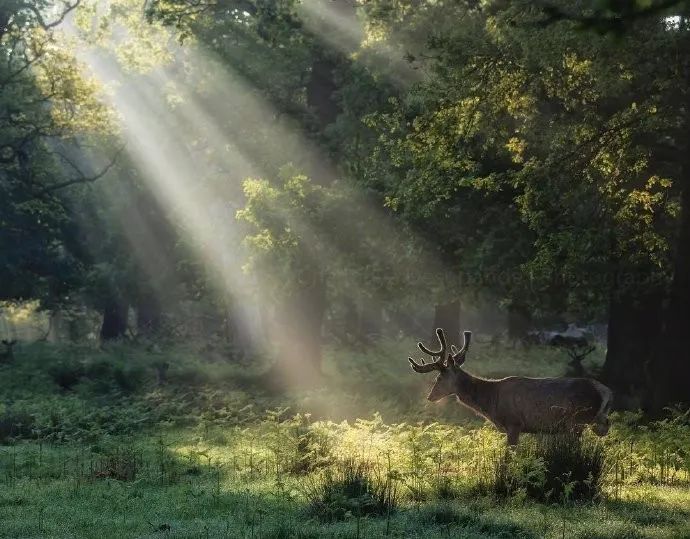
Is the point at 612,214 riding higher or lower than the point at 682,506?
higher

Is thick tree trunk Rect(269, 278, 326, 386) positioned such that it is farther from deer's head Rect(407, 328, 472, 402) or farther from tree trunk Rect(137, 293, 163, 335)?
tree trunk Rect(137, 293, 163, 335)

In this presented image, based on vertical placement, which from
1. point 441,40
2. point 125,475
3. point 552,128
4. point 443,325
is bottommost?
point 125,475

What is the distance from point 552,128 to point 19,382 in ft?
63.2

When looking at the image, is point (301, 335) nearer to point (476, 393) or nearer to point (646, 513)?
point (476, 393)

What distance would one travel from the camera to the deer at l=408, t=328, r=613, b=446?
1422 centimetres

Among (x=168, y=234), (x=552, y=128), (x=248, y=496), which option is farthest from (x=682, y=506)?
(x=168, y=234)

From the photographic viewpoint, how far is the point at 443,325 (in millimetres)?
34906

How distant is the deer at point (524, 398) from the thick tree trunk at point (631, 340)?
8.42m

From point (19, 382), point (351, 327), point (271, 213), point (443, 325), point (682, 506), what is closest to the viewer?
point (682, 506)

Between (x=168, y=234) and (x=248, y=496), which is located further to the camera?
(x=168, y=234)

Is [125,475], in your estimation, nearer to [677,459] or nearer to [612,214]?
[677,459]

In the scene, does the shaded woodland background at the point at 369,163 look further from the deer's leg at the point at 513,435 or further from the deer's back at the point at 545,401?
the deer's leg at the point at 513,435

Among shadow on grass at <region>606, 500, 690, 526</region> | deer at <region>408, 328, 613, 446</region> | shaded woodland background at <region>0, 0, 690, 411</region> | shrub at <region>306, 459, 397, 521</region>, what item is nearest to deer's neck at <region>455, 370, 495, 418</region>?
deer at <region>408, 328, 613, 446</region>

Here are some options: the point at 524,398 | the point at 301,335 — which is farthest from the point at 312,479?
the point at 301,335
